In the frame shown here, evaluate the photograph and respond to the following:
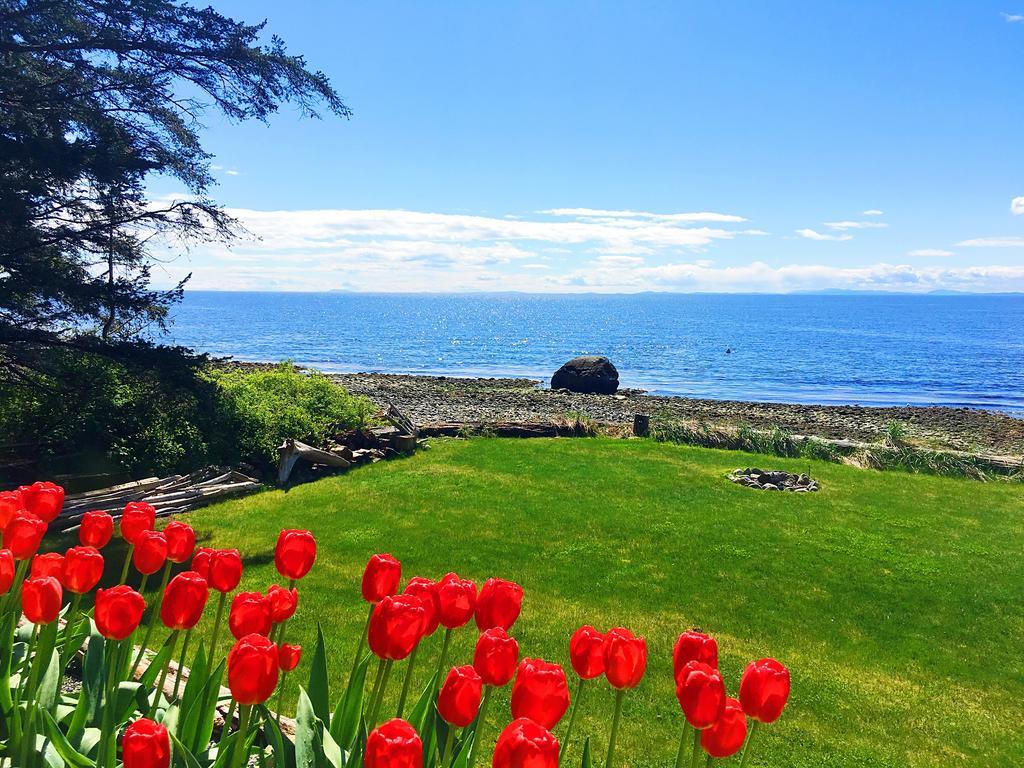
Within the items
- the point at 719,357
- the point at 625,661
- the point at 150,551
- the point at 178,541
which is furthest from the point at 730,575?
the point at 719,357

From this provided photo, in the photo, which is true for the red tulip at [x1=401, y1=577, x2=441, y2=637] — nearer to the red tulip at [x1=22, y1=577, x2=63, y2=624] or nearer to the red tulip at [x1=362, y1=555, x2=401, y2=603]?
the red tulip at [x1=362, y1=555, x2=401, y2=603]

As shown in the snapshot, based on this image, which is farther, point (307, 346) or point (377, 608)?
point (307, 346)

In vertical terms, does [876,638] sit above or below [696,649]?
below

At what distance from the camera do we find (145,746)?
5.18ft

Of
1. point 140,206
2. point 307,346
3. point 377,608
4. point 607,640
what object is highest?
point 140,206

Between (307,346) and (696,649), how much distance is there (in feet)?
296

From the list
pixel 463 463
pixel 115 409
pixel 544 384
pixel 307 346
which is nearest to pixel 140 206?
pixel 115 409

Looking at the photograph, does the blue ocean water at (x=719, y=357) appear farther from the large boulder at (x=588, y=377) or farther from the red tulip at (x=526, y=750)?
the red tulip at (x=526, y=750)

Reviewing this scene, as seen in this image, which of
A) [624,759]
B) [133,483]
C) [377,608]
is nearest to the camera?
[377,608]

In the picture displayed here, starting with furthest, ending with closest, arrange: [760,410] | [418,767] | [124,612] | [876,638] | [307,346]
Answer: [307,346]
[760,410]
[876,638]
[124,612]
[418,767]

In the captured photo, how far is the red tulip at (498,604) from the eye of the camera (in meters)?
2.37

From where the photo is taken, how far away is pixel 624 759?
4.98 metres

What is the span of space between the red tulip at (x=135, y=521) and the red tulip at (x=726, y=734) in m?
2.27

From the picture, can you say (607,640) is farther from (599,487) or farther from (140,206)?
(599,487)
